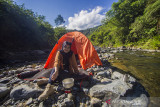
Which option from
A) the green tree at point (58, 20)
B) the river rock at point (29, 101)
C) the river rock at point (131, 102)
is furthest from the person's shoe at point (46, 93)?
the green tree at point (58, 20)

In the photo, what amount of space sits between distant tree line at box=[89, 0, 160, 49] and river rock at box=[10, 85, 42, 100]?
46.2ft

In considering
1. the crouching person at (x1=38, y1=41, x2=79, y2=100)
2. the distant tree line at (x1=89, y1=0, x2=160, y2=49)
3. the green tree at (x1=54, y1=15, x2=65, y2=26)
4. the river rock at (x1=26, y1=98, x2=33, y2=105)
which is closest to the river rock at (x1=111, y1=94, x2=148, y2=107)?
the crouching person at (x1=38, y1=41, x2=79, y2=100)

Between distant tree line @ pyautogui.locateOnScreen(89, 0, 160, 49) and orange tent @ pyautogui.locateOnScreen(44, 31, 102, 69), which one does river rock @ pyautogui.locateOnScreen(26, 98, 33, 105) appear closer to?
orange tent @ pyautogui.locateOnScreen(44, 31, 102, 69)

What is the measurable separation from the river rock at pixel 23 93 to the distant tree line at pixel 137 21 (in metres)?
14.1

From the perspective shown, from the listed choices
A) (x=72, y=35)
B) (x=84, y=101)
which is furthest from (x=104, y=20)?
(x=84, y=101)

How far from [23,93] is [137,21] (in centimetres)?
2028

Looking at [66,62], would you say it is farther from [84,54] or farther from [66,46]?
[84,54]

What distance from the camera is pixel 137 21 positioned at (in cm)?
1483

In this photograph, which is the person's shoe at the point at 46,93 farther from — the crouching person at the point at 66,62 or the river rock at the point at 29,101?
the crouching person at the point at 66,62

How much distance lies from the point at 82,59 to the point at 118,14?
73.7ft

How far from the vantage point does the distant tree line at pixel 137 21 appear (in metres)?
11.4

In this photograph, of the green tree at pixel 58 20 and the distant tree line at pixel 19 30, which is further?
the green tree at pixel 58 20

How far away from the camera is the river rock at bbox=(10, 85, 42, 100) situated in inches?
75.9

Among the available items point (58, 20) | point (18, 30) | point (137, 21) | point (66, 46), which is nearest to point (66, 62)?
point (66, 46)
